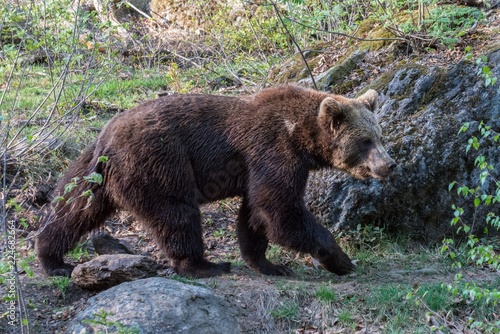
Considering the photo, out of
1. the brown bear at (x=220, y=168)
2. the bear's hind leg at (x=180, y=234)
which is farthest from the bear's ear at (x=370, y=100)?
the bear's hind leg at (x=180, y=234)

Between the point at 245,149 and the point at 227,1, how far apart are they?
8.46 metres

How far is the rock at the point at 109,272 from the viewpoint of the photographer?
7.15 metres

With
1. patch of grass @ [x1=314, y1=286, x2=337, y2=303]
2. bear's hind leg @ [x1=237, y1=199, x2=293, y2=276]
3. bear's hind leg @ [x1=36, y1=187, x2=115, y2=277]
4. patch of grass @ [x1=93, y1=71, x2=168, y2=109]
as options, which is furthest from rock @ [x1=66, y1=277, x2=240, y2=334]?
patch of grass @ [x1=93, y1=71, x2=168, y2=109]

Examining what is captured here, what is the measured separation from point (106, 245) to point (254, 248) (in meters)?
1.88

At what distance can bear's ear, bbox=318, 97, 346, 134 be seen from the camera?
7812 millimetres

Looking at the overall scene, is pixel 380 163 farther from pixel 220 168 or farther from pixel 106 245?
pixel 106 245

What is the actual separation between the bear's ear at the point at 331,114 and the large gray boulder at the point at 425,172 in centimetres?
124

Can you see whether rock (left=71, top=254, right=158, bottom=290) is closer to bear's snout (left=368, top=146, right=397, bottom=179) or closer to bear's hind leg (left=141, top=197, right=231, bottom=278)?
bear's hind leg (left=141, top=197, right=231, bottom=278)

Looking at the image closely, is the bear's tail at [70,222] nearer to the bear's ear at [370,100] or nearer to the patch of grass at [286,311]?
the patch of grass at [286,311]

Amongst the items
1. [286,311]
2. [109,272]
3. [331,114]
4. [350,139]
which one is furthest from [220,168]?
[286,311]

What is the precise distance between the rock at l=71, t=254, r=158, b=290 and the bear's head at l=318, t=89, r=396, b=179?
2.58 meters

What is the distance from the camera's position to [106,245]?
27.6 ft

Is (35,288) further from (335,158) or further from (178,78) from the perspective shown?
(178,78)

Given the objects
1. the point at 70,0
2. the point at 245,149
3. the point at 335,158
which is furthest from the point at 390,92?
the point at 70,0
